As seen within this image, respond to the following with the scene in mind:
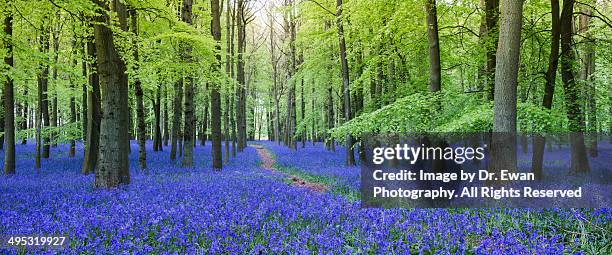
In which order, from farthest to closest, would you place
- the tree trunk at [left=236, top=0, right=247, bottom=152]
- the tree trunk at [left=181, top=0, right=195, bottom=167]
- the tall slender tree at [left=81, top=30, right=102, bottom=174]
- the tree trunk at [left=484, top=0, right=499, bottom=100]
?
1. the tree trunk at [left=236, top=0, right=247, bottom=152]
2. the tree trunk at [left=181, top=0, right=195, bottom=167]
3. the tall slender tree at [left=81, top=30, right=102, bottom=174]
4. the tree trunk at [left=484, top=0, right=499, bottom=100]

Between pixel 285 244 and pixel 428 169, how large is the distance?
3.52 m

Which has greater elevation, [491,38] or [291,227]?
[491,38]

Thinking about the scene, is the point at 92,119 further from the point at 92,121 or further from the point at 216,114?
the point at 216,114

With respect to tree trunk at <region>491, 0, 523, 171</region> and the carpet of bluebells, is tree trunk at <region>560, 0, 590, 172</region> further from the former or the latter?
the carpet of bluebells

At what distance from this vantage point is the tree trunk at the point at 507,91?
20.9 feet

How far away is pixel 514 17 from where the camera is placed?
6.39m

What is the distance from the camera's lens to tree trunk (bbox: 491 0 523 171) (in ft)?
20.9

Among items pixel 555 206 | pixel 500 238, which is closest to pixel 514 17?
pixel 555 206

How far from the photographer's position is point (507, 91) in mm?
6438

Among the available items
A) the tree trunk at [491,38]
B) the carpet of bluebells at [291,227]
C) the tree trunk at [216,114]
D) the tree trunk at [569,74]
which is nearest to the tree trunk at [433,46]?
the tree trunk at [491,38]

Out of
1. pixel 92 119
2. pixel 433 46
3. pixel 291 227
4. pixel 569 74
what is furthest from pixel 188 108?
pixel 569 74

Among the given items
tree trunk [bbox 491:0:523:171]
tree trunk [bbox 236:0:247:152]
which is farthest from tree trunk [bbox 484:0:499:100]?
tree trunk [bbox 236:0:247:152]

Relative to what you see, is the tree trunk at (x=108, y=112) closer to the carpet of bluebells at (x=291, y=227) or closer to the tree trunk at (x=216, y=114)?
the carpet of bluebells at (x=291, y=227)

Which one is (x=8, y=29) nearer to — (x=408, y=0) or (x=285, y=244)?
(x=408, y=0)
